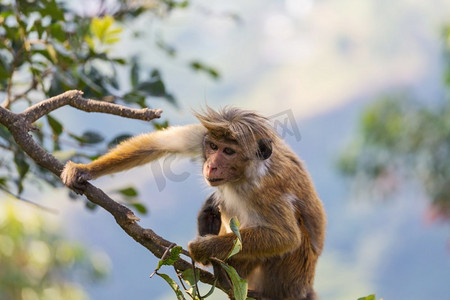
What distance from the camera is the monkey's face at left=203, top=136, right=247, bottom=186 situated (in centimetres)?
315

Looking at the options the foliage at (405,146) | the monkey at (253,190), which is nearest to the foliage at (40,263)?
the foliage at (405,146)

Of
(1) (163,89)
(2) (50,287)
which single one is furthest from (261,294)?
(2) (50,287)

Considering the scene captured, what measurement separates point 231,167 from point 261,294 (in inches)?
28.9

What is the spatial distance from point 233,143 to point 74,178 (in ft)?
2.70

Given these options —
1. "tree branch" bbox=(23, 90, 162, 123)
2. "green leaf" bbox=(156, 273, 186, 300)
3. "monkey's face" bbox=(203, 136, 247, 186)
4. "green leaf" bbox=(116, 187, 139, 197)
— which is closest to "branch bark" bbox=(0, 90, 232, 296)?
"tree branch" bbox=(23, 90, 162, 123)

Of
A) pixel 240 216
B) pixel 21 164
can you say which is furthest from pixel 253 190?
pixel 21 164

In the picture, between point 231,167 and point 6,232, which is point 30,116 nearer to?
point 231,167

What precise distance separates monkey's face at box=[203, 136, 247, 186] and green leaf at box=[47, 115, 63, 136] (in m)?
0.81

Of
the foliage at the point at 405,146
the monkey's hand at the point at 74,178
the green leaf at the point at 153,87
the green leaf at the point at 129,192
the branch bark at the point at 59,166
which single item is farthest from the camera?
the foliage at the point at 405,146

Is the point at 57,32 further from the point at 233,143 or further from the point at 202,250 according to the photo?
the point at 202,250

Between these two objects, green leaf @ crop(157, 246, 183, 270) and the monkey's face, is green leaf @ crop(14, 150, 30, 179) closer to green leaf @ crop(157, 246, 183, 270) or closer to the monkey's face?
the monkey's face

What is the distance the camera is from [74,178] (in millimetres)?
2836

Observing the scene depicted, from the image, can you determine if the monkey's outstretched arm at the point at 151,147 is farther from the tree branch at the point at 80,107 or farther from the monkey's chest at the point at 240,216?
the tree branch at the point at 80,107

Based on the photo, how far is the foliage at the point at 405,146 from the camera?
15805 mm
